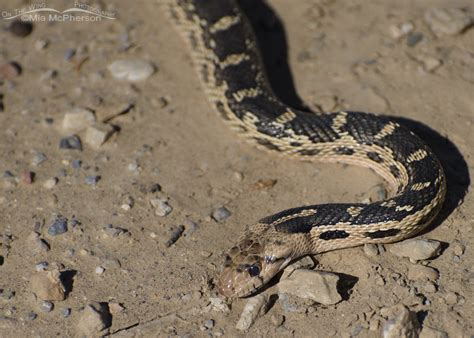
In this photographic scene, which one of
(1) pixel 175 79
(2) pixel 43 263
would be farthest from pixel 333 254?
(1) pixel 175 79

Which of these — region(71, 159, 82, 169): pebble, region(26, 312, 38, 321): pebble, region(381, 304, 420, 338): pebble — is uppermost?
region(381, 304, 420, 338): pebble

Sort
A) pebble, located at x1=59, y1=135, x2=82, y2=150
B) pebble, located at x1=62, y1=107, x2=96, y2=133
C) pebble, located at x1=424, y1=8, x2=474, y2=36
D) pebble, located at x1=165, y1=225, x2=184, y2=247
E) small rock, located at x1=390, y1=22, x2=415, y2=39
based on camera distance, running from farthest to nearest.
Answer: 1. small rock, located at x1=390, y1=22, x2=415, y2=39
2. pebble, located at x1=424, y1=8, x2=474, y2=36
3. pebble, located at x1=62, y1=107, x2=96, y2=133
4. pebble, located at x1=59, y1=135, x2=82, y2=150
5. pebble, located at x1=165, y1=225, x2=184, y2=247

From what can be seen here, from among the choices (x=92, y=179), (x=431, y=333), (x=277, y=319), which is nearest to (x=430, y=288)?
(x=431, y=333)

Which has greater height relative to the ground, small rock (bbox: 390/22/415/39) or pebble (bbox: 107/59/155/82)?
small rock (bbox: 390/22/415/39)

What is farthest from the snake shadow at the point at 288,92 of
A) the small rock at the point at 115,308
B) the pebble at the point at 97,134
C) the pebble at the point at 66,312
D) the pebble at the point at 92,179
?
the pebble at the point at 66,312

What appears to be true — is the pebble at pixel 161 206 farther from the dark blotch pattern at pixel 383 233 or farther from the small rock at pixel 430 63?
the small rock at pixel 430 63

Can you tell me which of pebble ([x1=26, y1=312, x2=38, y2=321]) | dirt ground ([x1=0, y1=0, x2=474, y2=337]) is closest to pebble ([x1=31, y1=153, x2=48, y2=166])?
dirt ground ([x1=0, y1=0, x2=474, y2=337])

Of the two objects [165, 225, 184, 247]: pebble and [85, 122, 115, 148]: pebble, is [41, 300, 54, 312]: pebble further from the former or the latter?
[85, 122, 115, 148]: pebble
